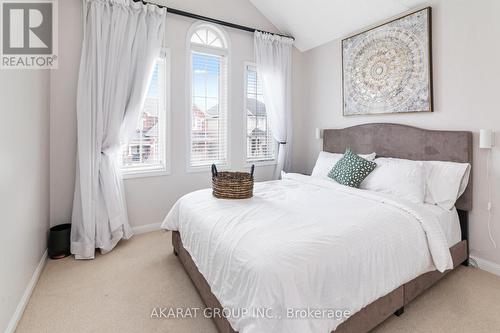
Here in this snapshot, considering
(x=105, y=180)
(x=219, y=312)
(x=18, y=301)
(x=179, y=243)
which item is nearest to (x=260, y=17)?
(x=105, y=180)

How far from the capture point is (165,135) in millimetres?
3271

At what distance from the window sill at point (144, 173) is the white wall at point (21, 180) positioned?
76cm

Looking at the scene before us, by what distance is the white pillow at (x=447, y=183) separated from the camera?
2.31 metres

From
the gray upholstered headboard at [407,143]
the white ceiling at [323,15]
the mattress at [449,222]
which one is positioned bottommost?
the mattress at [449,222]

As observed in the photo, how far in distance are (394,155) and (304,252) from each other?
2115mm

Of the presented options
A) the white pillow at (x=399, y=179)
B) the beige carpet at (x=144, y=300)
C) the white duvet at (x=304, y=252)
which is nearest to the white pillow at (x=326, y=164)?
the white pillow at (x=399, y=179)

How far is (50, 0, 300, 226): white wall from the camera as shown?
2.71m

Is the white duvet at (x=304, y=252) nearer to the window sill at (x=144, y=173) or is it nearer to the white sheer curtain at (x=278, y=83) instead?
the window sill at (x=144, y=173)

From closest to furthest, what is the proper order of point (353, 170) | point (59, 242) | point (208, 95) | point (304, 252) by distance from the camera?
point (304, 252)
point (59, 242)
point (353, 170)
point (208, 95)

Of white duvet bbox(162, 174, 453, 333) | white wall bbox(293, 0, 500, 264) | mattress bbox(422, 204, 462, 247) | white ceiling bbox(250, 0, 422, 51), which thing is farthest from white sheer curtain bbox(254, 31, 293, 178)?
mattress bbox(422, 204, 462, 247)

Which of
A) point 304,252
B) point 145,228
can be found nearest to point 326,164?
point 304,252

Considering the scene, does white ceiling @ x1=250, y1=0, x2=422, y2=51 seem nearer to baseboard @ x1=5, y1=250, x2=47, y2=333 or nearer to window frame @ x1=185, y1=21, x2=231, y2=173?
window frame @ x1=185, y1=21, x2=231, y2=173

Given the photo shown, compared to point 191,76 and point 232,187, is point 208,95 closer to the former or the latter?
point 191,76

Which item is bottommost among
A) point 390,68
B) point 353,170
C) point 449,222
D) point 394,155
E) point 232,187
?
point 449,222
